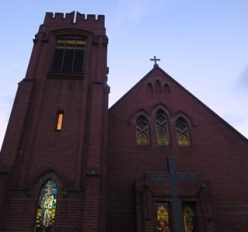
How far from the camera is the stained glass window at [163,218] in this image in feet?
41.1

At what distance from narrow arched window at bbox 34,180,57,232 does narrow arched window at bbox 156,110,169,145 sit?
6128 millimetres

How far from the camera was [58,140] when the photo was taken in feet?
42.6

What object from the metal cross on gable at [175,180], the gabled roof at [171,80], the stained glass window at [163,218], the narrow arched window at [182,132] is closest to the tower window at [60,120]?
the gabled roof at [171,80]

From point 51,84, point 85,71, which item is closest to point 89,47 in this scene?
point 85,71

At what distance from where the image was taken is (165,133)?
1570 cm

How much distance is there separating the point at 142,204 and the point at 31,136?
5711 mm

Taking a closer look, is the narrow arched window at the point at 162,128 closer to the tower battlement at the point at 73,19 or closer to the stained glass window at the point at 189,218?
the stained glass window at the point at 189,218

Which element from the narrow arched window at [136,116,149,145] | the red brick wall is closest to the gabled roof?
the red brick wall

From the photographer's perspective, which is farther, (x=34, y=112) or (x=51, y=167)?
(x=34, y=112)

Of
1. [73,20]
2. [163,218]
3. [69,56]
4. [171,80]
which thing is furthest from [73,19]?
[163,218]

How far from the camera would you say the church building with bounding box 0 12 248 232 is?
11477 mm

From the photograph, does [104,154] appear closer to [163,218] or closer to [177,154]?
[163,218]

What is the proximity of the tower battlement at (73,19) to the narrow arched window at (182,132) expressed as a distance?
7.81 metres

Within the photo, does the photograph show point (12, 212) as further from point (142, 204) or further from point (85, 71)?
point (85, 71)
